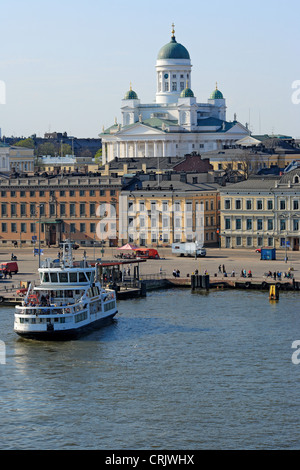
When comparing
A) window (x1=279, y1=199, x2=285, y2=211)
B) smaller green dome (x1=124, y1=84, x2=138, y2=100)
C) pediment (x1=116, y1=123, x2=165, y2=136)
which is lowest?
window (x1=279, y1=199, x2=285, y2=211)

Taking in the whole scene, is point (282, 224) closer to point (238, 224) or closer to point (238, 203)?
point (238, 224)

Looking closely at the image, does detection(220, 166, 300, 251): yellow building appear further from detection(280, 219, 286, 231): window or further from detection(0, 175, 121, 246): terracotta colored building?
detection(0, 175, 121, 246): terracotta colored building

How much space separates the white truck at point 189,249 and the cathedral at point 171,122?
7873cm

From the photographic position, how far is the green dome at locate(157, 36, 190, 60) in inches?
7101

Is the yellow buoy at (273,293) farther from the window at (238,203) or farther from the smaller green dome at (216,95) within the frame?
the smaller green dome at (216,95)

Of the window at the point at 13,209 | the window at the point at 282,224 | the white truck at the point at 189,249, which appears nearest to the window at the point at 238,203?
the window at the point at 282,224

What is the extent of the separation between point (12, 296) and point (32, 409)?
2661 centimetres

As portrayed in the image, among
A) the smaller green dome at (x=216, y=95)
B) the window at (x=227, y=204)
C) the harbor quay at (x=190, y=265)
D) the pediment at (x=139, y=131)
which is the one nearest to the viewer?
the harbor quay at (x=190, y=265)

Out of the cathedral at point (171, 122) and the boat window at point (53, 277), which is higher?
the cathedral at point (171, 122)

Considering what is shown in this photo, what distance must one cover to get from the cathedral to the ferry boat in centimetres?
10841

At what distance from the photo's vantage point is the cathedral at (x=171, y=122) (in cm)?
17362

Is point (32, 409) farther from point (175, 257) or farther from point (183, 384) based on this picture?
point (175, 257)

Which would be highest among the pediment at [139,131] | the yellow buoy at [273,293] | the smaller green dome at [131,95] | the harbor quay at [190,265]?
the smaller green dome at [131,95]

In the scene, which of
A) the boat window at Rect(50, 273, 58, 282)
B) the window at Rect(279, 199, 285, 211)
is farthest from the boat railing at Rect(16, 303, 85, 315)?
the window at Rect(279, 199, 285, 211)
